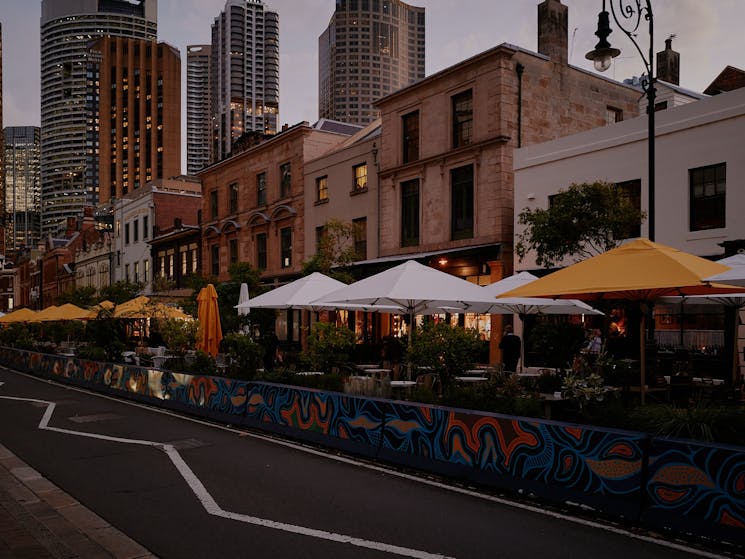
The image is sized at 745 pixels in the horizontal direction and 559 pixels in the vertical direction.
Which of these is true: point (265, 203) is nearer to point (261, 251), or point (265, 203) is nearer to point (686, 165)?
point (261, 251)

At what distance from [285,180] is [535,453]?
30079mm

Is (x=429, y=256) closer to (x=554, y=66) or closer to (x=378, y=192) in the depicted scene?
(x=378, y=192)

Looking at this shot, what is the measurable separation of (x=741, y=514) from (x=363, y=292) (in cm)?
840

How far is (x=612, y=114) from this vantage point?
28.8m

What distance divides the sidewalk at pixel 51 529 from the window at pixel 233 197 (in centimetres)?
3299

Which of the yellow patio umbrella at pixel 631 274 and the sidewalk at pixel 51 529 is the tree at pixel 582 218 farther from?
the sidewalk at pixel 51 529

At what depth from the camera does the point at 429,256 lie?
995 inches

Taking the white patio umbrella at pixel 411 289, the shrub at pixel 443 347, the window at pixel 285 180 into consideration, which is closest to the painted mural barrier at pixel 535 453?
the shrub at pixel 443 347

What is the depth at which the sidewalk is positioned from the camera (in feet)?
19.5

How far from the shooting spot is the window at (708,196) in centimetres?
1828

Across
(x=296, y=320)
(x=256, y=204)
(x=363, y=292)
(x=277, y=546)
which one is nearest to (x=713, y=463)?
(x=277, y=546)

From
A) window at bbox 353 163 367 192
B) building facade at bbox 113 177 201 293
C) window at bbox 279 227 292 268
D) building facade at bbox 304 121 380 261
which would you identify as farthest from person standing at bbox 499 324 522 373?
building facade at bbox 113 177 201 293

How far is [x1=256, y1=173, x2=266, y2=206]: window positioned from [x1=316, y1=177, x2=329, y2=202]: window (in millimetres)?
5580

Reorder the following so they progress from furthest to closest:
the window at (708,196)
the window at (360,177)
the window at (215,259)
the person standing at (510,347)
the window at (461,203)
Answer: the window at (215,259), the window at (360,177), the window at (461,203), the window at (708,196), the person standing at (510,347)
